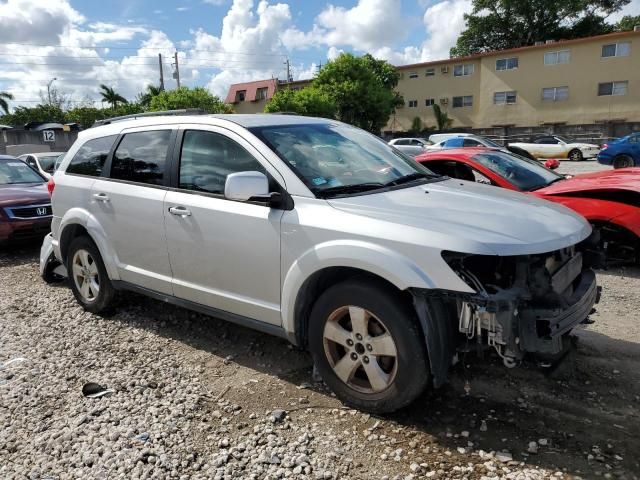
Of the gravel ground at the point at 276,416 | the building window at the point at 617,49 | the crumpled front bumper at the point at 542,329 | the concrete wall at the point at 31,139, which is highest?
the building window at the point at 617,49

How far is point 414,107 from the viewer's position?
50.6 meters

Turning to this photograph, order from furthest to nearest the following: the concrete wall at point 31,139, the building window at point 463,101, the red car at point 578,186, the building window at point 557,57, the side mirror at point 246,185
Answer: the building window at point 463,101 < the building window at point 557,57 < the concrete wall at point 31,139 < the red car at point 578,186 < the side mirror at point 246,185

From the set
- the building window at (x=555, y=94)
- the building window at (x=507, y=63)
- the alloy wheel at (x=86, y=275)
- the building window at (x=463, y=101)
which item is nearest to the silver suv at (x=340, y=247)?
the alloy wheel at (x=86, y=275)

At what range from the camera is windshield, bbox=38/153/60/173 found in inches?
529

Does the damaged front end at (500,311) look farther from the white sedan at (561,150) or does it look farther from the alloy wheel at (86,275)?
the white sedan at (561,150)

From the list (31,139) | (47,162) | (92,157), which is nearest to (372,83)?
(31,139)

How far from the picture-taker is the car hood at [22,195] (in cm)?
792

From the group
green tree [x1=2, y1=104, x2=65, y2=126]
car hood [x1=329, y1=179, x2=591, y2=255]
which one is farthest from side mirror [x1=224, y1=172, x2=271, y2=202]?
green tree [x1=2, y1=104, x2=65, y2=126]

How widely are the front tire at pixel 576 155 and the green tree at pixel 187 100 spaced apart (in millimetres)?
22062

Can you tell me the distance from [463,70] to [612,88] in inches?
497

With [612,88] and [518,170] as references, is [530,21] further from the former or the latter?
[518,170]

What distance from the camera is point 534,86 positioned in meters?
41.7

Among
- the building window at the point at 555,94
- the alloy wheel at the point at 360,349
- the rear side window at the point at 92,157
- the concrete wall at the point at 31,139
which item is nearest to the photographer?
the alloy wheel at the point at 360,349

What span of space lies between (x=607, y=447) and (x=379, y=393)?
124 centimetres
